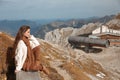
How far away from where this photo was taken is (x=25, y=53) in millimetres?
11297

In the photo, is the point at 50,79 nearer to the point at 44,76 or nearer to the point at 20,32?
the point at 44,76

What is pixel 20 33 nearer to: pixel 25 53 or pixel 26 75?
pixel 25 53

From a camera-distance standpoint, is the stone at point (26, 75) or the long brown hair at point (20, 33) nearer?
the stone at point (26, 75)

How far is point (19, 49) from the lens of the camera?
11.2 meters

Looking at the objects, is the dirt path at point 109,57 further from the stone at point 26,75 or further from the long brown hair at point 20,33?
the long brown hair at point 20,33

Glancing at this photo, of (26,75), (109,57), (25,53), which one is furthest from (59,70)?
(109,57)

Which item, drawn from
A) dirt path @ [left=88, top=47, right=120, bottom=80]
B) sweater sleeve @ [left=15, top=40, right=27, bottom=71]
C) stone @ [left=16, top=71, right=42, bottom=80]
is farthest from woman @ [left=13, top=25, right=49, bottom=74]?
dirt path @ [left=88, top=47, right=120, bottom=80]

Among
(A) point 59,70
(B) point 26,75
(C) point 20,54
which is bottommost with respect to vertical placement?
(A) point 59,70

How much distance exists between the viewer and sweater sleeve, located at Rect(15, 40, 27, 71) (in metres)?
11.2

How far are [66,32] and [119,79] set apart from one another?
8658cm

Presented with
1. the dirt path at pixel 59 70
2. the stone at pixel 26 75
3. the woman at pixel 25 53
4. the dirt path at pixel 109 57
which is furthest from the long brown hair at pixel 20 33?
the dirt path at pixel 109 57

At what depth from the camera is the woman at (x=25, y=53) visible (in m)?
11.2

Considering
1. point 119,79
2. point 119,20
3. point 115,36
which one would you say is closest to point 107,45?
point 115,36

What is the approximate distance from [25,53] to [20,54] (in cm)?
20
